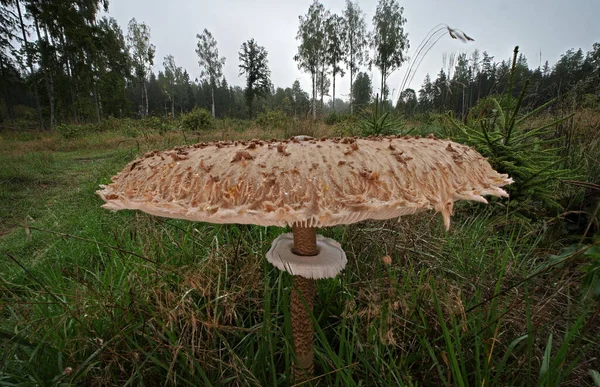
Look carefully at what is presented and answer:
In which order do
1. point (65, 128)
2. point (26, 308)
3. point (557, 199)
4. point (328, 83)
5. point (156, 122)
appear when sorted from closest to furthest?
1. point (26, 308)
2. point (557, 199)
3. point (65, 128)
4. point (156, 122)
5. point (328, 83)

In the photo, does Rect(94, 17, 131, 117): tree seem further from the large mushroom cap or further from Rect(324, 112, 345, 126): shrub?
the large mushroom cap

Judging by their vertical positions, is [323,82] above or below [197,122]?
above

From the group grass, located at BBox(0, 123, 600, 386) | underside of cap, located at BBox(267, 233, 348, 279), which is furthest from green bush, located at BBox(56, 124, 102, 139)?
underside of cap, located at BBox(267, 233, 348, 279)

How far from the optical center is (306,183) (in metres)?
0.91

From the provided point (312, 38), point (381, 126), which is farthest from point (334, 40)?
point (381, 126)

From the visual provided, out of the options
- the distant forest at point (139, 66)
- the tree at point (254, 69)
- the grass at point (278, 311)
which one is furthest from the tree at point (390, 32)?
the grass at point (278, 311)

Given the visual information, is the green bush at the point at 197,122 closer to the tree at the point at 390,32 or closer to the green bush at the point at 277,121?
the green bush at the point at 277,121

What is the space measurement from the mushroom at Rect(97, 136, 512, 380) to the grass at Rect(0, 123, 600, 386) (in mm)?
643

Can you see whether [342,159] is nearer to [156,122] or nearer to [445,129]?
[445,129]

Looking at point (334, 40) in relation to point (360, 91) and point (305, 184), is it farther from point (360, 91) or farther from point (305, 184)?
point (305, 184)

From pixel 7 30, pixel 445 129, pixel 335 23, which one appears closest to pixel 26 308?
pixel 445 129

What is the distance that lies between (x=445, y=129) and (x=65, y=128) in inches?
812

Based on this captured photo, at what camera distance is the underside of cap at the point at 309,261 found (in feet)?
4.42

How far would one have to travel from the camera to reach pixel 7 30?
19516 millimetres
